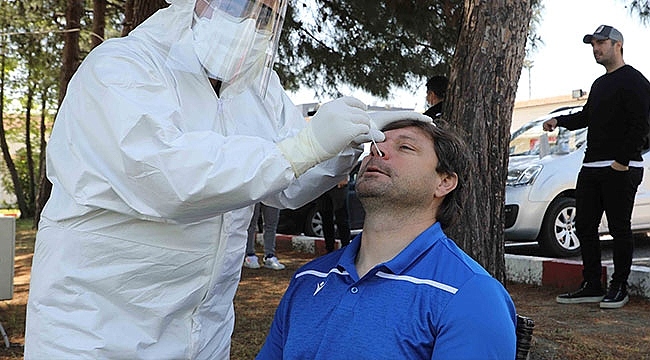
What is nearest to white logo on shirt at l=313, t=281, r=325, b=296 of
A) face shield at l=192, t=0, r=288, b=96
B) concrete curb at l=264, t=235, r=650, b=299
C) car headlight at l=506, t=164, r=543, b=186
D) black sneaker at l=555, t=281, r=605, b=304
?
face shield at l=192, t=0, r=288, b=96

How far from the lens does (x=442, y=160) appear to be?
2.46 metres

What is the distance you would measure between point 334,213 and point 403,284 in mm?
5953

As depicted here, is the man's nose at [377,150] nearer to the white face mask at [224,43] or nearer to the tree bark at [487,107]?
the white face mask at [224,43]

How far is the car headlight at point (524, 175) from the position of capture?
7.93m

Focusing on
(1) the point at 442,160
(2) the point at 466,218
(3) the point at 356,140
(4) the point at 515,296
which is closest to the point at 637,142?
(4) the point at 515,296

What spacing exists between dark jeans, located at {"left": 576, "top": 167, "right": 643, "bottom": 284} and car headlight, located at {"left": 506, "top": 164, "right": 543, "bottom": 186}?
2.38 metres

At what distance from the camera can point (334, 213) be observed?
8117mm

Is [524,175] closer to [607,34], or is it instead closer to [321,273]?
[607,34]

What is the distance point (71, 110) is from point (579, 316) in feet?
13.6

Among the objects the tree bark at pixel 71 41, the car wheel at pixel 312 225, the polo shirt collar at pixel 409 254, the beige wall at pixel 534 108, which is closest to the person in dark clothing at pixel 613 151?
the polo shirt collar at pixel 409 254

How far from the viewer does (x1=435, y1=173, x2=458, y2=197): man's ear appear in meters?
2.46

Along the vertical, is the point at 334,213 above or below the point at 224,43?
below

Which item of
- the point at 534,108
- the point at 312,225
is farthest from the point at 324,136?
the point at 534,108

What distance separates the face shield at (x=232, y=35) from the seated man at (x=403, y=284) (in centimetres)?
49
